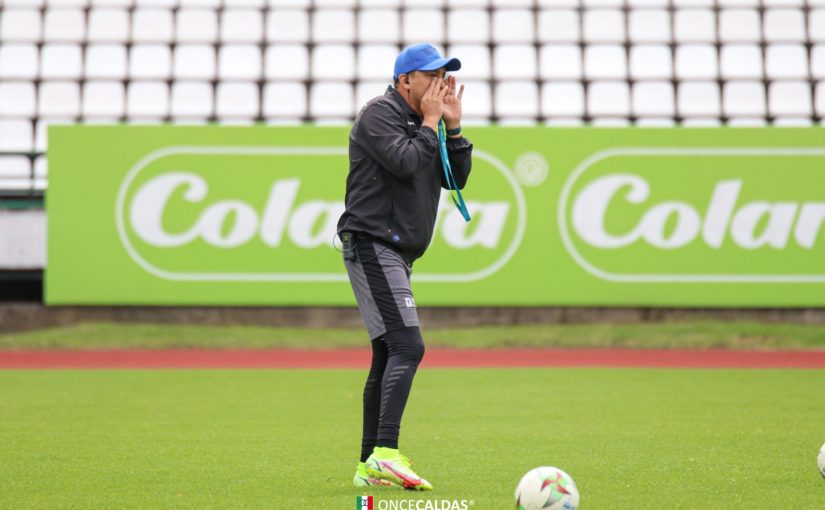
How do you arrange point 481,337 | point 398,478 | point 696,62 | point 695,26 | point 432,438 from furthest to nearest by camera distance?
point 695,26
point 696,62
point 481,337
point 432,438
point 398,478

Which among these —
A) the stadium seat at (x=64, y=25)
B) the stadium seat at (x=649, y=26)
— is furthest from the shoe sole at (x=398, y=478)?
the stadium seat at (x=64, y=25)

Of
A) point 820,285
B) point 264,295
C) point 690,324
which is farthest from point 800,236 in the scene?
point 264,295

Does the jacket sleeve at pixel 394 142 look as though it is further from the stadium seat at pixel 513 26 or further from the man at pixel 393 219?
the stadium seat at pixel 513 26

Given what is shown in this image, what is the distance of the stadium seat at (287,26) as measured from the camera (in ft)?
82.9

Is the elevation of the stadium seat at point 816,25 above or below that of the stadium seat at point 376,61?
above

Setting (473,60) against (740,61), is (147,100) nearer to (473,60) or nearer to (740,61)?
(473,60)

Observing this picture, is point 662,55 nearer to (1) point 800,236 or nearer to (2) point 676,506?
(1) point 800,236

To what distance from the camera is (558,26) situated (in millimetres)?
25422

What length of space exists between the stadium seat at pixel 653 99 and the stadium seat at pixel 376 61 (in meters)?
5.32

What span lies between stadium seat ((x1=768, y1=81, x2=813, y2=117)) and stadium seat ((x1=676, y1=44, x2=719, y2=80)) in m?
1.31

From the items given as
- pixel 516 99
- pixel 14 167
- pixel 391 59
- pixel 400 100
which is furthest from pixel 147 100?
pixel 400 100

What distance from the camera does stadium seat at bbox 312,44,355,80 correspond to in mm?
24594

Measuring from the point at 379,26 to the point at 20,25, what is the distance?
8126 mm

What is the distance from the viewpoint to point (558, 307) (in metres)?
17.8
